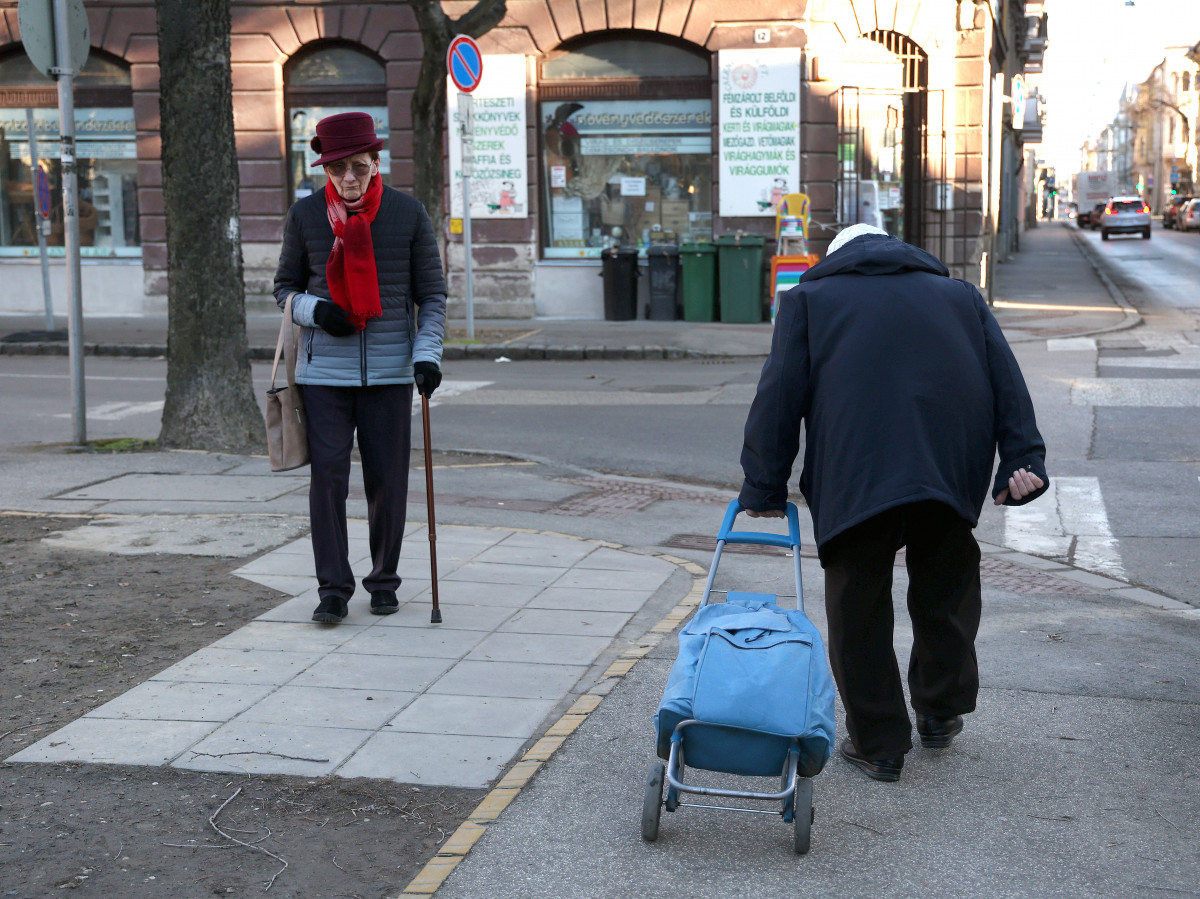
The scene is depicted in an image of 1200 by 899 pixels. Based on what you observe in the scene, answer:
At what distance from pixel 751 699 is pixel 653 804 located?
384 mm

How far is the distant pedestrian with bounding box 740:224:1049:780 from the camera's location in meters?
3.73

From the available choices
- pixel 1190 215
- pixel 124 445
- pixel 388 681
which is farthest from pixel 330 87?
pixel 1190 215

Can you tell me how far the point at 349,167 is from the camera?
17.7 feet

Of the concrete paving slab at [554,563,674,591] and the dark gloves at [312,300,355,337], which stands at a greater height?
the dark gloves at [312,300,355,337]

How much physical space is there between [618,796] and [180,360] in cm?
672

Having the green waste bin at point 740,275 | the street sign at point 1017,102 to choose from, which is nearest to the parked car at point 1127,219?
the street sign at point 1017,102

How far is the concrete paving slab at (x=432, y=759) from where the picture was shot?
3971 millimetres

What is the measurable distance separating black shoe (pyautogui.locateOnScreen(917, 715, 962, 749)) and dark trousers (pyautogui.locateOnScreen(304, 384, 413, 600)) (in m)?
2.40

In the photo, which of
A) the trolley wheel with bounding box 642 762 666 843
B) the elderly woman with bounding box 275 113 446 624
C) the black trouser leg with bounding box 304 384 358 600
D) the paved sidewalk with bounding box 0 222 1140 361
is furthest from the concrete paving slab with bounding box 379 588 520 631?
the paved sidewalk with bounding box 0 222 1140 361

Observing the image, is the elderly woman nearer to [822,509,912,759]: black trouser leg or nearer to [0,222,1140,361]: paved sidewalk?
[822,509,912,759]: black trouser leg

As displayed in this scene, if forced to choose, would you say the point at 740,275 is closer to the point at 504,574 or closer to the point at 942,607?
the point at 504,574

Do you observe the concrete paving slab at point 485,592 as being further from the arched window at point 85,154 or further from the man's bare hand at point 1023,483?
the arched window at point 85,154

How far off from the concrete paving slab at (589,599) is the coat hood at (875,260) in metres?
2.32

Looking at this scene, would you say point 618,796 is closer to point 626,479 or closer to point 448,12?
point 626,479
